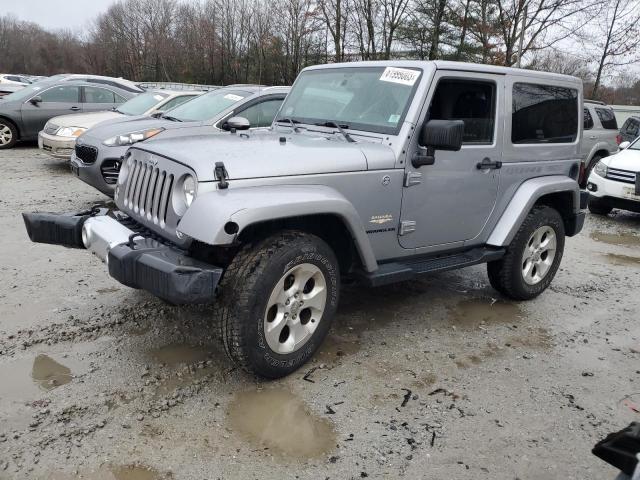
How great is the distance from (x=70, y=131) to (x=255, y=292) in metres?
7.97

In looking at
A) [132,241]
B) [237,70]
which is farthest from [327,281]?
[237,70]

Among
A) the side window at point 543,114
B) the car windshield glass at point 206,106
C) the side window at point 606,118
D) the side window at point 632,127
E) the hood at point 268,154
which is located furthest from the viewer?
the side window at point 632,127

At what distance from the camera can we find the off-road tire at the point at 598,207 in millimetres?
9195

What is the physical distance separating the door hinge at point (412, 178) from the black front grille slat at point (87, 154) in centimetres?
481

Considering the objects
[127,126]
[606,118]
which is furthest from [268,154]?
[606,118]

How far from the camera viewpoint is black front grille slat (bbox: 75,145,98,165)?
694cm

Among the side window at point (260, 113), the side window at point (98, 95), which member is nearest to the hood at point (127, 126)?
the side window at point (260, 113)

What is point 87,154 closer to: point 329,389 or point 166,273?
point 166,273

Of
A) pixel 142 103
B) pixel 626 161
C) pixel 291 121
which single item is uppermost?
pixel 142 103

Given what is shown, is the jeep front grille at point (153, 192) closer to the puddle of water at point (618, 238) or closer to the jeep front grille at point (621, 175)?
the puddle of water at point (618, 238)

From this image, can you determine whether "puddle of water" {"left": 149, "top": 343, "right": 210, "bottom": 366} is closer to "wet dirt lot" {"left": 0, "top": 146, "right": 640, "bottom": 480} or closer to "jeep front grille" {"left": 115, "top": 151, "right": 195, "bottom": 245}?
"wet dirt lot" {"left": 0, "top": 146, "right": 640, "bottom": 480}

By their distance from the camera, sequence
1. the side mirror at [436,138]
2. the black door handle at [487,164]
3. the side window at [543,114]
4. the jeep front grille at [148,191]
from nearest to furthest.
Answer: the jeep front grille at [148,191]
the side mirror at [436,138]
the black door handle at [487,164]
the side window at [543,114]

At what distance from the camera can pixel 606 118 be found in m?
12.4

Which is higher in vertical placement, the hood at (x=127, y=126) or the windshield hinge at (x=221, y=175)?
the hood at (x=127, y=126)
